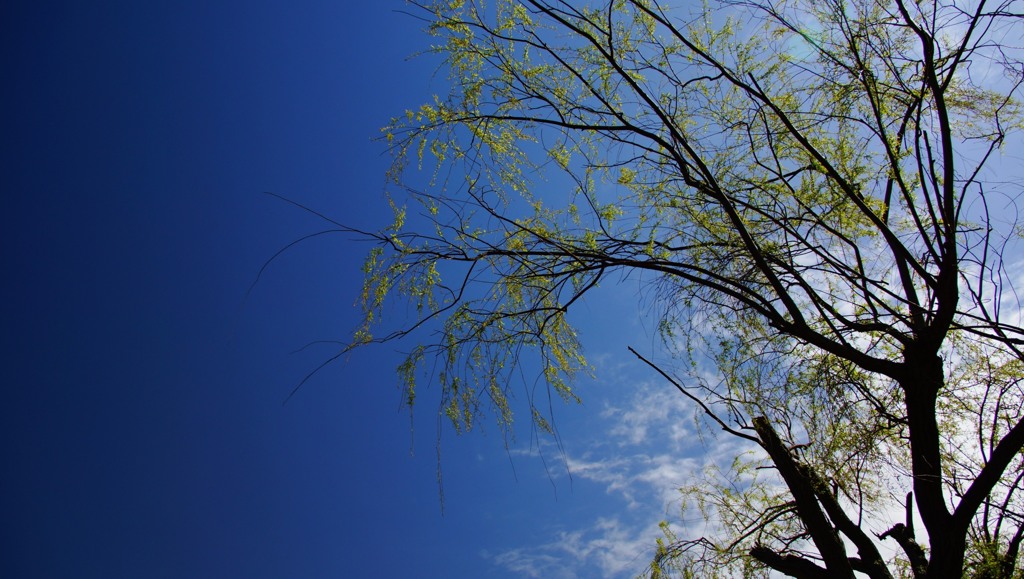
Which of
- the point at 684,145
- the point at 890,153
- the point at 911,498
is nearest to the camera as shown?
the point at 684,145

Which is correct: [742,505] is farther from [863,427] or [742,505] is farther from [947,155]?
[947,155]

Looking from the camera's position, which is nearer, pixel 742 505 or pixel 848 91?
pixel 848 91

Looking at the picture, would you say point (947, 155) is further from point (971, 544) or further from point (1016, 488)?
point (971, 544)

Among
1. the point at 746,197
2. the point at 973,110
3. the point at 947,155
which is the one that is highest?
the point at 973,110

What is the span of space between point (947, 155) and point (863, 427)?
3.83 feet

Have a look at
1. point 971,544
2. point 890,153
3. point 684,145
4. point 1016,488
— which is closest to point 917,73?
point 890,153

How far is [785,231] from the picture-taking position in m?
2.76

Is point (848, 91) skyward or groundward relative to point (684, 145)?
skyward

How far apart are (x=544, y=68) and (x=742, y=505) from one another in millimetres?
2367

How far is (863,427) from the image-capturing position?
283 centimetres

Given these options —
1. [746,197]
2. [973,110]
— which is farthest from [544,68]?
[973,110]

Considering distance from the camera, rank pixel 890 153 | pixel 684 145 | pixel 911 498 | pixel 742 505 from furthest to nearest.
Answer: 1. pixel 742 505
2. pixel 911 498
3. pixel 890 153
4. pixel 684 145

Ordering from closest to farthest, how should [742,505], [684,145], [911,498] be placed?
[684,145]
[911,498]
[742,505]

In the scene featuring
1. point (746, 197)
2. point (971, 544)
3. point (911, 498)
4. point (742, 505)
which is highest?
point (746, 197)
